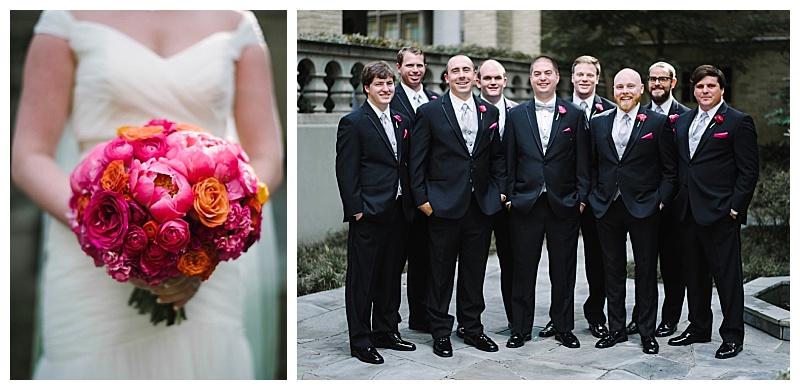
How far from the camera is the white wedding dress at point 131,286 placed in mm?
4582

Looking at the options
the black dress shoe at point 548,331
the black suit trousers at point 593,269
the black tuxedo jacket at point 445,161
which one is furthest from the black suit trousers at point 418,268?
the black suit trousers at point 593,269

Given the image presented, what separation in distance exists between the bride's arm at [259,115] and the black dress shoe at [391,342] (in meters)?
1.51

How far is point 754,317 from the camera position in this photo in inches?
251

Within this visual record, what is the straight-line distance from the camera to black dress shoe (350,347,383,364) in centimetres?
560

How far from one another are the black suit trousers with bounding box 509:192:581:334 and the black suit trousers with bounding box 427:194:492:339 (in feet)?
0.85

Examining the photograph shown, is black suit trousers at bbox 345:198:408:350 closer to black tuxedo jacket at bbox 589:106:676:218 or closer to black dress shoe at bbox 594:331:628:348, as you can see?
black tuxedo jacket at bbox 589:106:676:218

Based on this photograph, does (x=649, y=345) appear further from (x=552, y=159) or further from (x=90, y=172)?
(x=90, y=172)

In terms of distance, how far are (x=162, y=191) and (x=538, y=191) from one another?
255 cm

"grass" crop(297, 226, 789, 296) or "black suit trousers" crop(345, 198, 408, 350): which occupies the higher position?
"black suit trousers" crop(345, 198, 408, 350)

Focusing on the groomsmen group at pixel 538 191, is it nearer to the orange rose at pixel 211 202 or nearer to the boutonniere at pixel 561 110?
the boutonniere at pixel 561 110

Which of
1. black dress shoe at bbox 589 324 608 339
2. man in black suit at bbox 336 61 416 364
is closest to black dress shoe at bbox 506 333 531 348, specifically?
black dress shoe at bbox 589 324 608 339

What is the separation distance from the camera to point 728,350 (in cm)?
574

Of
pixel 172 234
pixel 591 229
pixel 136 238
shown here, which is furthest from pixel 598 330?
pixel 136 238

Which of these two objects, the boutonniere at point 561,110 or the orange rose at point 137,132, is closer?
the orange rose at point 137,132
